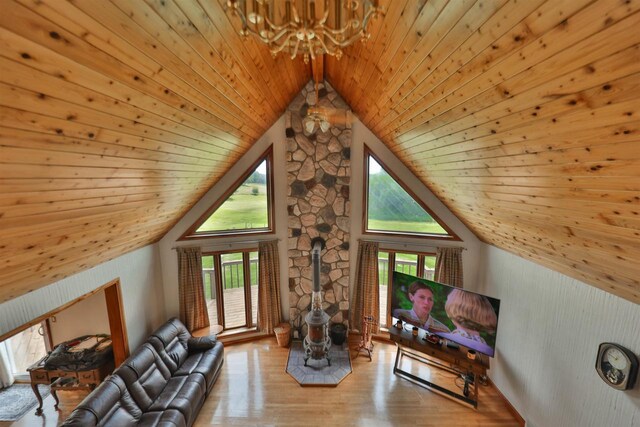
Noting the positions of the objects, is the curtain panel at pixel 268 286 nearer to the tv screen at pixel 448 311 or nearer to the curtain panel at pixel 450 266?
the tv screen at pixel 448 311

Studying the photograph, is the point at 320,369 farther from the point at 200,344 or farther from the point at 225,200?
the point at 225,200

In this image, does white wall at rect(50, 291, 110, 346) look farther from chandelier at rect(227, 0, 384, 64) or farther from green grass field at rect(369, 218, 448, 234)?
chandelier at rect(227, 0, 384, 64)

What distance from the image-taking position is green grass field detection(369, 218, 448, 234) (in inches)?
214

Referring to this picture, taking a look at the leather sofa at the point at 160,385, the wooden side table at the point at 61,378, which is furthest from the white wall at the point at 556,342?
the wooden side table at the point at 61,378

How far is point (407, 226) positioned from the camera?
5578mm

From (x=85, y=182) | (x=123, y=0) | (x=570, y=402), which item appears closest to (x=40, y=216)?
(x=85, y=182)

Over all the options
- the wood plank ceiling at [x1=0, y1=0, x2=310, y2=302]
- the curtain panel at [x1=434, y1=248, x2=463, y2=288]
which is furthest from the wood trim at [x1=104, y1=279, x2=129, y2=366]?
the curtain panel at [x1=434, y1=248, x2=463, y2=288]

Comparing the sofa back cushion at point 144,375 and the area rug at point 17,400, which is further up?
the sofa back cushion at point 144,375

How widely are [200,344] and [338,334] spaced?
2.65 meters

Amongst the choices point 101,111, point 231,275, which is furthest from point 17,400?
point 101,111

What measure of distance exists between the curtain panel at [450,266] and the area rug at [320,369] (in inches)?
96.3

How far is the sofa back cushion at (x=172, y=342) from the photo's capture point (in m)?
4.56

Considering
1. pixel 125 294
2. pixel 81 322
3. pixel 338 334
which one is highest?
pixel 125 294

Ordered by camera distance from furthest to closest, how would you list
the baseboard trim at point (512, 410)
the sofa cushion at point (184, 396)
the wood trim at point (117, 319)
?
the wood trim at point (117, 319), the baseboard trim at point (512, 410), the sofa cushion at point (184, 396)
